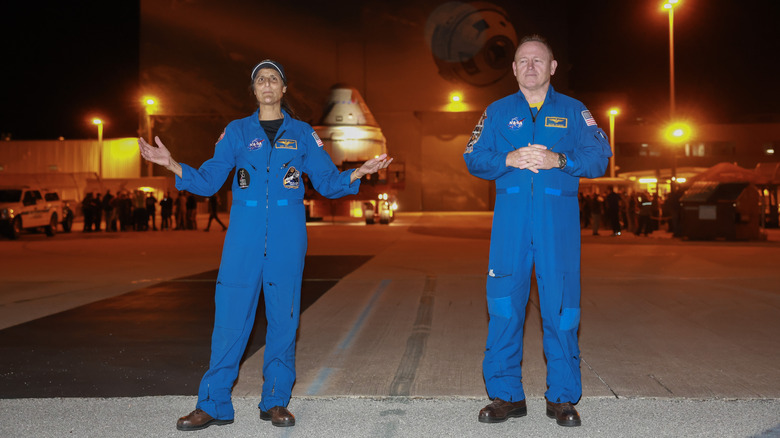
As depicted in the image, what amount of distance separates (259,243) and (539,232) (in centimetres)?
165

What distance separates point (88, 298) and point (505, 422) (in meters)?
7.84

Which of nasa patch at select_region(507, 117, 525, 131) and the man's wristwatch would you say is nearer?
the man's wristwatch

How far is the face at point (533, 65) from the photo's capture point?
462 cm

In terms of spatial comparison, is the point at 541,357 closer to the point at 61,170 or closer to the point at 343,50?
the point at 343,50

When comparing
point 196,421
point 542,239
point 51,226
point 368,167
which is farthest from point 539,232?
point 51,226

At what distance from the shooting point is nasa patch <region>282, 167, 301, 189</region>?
4.61 m

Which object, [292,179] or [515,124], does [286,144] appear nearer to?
[292,179]

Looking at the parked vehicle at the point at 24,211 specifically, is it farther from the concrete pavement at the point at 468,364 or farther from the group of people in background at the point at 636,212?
the group of people in background at the point at 636,212

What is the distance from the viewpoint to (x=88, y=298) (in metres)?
10.6

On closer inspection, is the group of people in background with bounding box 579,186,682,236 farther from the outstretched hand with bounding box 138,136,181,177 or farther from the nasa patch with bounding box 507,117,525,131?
the outstretched hand with bounding box 138,136,181,177

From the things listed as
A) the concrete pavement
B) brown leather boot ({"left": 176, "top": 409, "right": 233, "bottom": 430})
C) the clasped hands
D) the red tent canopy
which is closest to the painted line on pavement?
the concrete pavement

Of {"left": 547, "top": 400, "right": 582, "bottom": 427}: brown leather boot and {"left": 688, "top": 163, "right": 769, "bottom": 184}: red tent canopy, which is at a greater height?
{"left": 688, "top": 163, "right": 769, "bottom": 184}: red tent canopy

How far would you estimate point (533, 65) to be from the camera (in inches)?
182

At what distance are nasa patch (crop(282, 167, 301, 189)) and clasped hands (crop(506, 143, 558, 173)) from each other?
1.31 m
